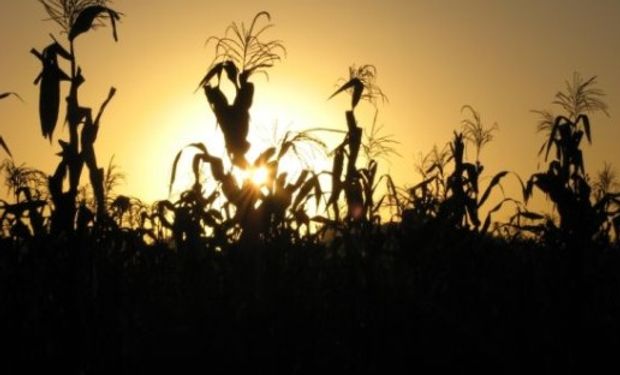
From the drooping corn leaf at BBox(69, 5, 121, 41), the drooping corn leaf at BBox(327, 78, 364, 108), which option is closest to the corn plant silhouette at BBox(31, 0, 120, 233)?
the drooping corn leaf at BBox(69, 5, 121, 41)

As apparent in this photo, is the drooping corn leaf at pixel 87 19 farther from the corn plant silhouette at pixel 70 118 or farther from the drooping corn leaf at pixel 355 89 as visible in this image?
the drooping corn leaf at pixel 355 89

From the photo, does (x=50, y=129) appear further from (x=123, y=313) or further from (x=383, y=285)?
(x=383, y=285)

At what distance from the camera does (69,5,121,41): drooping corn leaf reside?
469 cm

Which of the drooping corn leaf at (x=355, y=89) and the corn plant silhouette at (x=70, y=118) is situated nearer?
the corn plant silhouette at (x=70, y=118)

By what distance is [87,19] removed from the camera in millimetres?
4727

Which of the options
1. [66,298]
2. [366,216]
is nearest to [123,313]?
[66,298]

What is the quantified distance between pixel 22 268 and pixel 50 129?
2.80 ft

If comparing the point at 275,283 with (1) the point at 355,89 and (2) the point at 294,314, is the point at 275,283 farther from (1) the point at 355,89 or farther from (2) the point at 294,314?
(1) the point at 355,89

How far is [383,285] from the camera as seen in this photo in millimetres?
4918

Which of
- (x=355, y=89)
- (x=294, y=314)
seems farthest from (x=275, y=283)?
(x=355, y=89)

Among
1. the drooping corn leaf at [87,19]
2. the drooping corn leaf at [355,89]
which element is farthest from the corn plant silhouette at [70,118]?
the drooping corn leaf at [355,89]

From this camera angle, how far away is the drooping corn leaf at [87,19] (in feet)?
15.4

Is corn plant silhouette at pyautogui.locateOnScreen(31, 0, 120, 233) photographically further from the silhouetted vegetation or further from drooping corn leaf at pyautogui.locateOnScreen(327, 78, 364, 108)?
drooping corn leaf at pyautogui.locateOnScreen(327, 78, 364, 108)

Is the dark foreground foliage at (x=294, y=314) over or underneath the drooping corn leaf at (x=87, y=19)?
underneath
